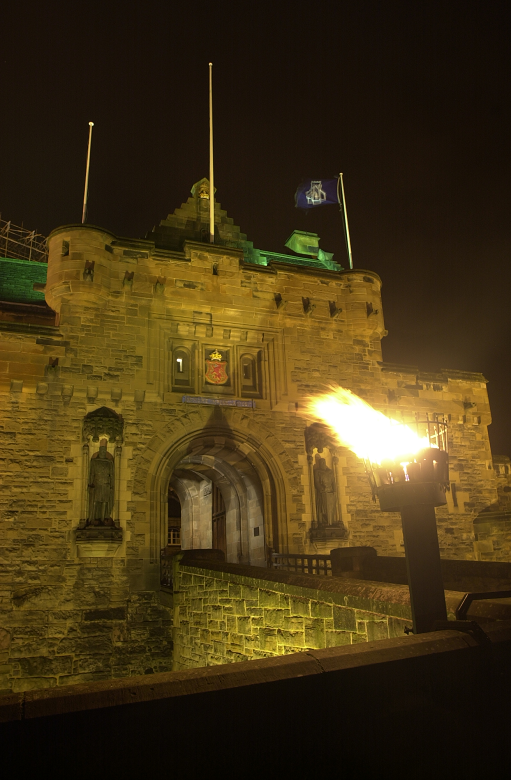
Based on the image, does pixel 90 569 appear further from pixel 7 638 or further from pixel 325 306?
pixel 325 306

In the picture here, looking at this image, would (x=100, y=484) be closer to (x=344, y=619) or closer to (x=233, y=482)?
(x=233, y=482)

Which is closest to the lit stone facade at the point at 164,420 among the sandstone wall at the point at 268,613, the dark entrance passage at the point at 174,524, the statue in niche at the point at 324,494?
the statue in niche at the point at 324,494

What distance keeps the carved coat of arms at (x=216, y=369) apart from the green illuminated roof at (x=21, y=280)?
5.35 metres

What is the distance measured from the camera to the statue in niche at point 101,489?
12.3 m

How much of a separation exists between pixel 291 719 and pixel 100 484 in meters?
10.5

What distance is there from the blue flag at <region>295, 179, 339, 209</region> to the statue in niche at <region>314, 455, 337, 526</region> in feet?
27.6

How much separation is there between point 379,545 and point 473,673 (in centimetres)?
1168

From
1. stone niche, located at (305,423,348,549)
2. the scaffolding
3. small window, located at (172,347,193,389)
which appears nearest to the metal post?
stone niche, located at (305,423,348,549)

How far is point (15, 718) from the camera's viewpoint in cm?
232

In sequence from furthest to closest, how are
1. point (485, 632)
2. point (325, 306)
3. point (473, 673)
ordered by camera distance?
1. point (325, 306)
2. point (485, 632)
3. point (473, 673)

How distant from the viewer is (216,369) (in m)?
14.7

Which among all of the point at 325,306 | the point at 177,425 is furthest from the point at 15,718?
the point at 325,306

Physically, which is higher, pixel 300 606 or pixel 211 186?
pixel 211 186

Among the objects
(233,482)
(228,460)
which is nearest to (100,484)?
(228,460)
